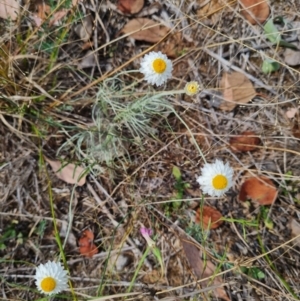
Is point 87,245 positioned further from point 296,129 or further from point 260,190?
point 296,129

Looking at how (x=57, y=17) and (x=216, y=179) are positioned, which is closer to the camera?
(x=216, y=179)

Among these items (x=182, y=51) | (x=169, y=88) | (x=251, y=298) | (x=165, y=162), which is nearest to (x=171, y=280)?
(x=251, y=298)

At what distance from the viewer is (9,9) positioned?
145cm

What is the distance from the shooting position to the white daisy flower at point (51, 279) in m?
1.19

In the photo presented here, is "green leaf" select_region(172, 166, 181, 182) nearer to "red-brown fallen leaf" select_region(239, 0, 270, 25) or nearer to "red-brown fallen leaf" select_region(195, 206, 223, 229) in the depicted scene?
"red-brown fallen leaf" select_region(195, 206, 223, 229)

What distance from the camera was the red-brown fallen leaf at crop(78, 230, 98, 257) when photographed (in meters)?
1.48

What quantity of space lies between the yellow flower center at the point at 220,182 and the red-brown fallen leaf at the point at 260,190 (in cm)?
29

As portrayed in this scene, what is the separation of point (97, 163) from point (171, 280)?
390 mm

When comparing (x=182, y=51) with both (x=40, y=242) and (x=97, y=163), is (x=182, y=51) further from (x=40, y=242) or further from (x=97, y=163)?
(x=40, y=242)

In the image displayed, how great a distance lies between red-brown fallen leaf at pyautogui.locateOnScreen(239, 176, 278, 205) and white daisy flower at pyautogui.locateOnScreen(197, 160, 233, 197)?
263 mm

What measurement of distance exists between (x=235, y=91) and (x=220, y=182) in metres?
0.40

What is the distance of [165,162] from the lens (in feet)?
4.75

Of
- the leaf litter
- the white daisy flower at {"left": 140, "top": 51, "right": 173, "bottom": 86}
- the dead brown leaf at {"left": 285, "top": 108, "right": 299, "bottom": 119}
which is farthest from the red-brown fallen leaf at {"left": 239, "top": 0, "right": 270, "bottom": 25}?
the white daisy flower at {"left": 140, "top": 51, "right": 173, "bottom": 86}

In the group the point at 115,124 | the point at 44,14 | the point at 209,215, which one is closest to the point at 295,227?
the point at 209,215
